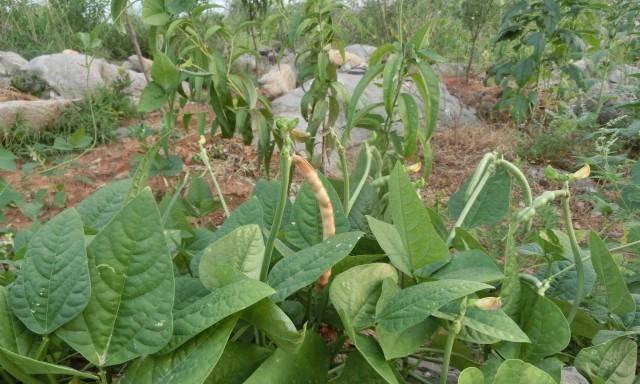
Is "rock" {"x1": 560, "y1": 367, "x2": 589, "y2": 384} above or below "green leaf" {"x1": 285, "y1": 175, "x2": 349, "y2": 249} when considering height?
below

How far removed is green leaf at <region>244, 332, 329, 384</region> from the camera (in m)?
0.56

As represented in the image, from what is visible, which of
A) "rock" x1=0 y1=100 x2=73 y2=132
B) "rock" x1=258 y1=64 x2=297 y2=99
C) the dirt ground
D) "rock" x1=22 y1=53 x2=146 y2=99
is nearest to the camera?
the dirt ground

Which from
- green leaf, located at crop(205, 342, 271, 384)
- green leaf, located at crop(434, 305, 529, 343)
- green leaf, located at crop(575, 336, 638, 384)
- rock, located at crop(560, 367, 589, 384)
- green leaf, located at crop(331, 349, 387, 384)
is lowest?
rock, located at crop(560, 367, 589, 384)

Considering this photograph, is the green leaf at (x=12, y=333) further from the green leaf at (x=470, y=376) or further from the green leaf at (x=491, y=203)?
the green leaf at (x=491, y=203)

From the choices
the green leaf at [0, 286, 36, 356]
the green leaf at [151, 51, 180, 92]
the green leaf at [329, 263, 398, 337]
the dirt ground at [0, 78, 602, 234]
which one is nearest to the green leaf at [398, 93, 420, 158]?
the green leaf at [151, 51, 180, 92]

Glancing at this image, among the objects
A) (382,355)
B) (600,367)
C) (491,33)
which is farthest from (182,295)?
(491,33)

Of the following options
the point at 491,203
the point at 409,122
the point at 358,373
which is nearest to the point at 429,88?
the point at 409,122

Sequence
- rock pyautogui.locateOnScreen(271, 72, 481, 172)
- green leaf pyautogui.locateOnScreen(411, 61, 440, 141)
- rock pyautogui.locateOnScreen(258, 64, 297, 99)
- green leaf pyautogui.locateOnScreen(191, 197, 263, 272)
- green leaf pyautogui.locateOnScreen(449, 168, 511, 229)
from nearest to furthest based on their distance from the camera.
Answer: green leaf pyautogui.locateOnScreen(191, 197, 263, 272) → green leaf pyautogui.locateOnScreen(449, 168, 511, 229) → green leaf pyautogui.locateOnScreen(411, 61, 440, 141) → rock pyautogui.locateOnScreen(271, 72, 481, 172) → rock pyautogui.locateOnScreen(258, 64, 297, 99)

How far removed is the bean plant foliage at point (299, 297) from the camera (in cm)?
53

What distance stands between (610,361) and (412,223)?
12.4 inches

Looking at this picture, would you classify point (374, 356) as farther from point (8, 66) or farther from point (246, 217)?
point (8, 66)

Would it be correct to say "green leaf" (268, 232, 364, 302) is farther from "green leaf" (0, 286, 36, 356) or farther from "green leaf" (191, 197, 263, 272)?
"green leaf" (0, 286, 36, 356)

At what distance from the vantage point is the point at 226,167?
3.62 metres

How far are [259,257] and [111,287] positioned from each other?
168 millimetres
